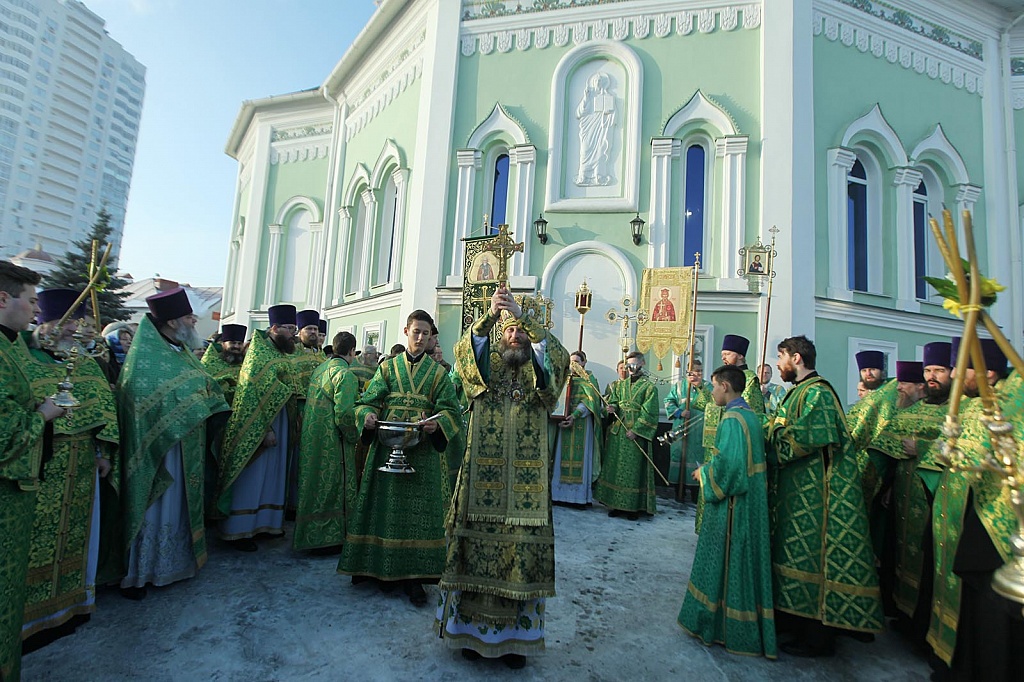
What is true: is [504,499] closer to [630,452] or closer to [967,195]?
[630,452]

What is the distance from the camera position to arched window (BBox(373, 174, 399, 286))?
1483 centimetres

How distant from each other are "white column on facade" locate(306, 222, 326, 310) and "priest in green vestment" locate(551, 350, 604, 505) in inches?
434

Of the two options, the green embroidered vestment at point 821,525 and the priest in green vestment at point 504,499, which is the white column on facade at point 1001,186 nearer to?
the green embroidered vestment at point 821,525

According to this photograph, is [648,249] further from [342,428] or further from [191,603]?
[191,603]

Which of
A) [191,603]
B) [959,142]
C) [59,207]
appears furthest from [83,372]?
[59,207]

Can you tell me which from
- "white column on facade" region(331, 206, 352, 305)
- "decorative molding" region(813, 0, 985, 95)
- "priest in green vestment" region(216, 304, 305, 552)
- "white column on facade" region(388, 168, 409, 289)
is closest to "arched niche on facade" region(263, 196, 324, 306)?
"white column on facade" region(331, 206, 352, 305)

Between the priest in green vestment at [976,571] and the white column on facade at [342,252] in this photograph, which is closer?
the priest in green vestment at [976,571]

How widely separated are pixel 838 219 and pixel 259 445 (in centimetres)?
1083

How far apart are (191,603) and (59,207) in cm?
5217

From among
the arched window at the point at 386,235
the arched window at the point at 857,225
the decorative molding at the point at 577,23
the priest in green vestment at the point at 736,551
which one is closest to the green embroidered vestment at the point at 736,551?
the priest in green vestment at the point at 736,551

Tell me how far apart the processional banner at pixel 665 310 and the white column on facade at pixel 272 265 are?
1316cm

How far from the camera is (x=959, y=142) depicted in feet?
39.8

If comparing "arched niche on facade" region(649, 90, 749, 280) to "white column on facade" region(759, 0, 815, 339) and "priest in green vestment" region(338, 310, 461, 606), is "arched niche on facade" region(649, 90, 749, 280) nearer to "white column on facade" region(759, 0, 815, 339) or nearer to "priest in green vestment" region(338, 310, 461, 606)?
"white column on facade" region(759, 0, 815, 339)

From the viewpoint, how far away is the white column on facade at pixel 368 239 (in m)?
14.9
